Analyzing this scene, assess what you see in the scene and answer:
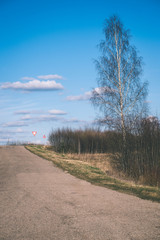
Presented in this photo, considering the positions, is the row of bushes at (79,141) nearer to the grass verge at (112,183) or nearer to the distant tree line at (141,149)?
the distant tree line at (141,149)

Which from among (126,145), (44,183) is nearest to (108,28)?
(126,145)

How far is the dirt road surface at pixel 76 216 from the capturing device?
418cm

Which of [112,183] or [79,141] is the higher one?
[79,141]

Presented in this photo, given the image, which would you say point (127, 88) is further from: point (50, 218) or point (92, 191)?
point (50, 218)

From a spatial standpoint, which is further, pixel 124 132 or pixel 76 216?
pixel 124 132

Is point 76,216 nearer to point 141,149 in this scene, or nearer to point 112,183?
point 112,183

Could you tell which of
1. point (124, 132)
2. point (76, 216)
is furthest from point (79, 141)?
point (76, 216)

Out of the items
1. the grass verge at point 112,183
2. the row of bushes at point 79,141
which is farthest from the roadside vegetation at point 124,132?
the row of bushes at point 79,141

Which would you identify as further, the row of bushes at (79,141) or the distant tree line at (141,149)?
the row of bushes at (79,141)

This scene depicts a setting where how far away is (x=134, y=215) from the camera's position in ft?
17.4

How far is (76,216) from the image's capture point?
5223 mm

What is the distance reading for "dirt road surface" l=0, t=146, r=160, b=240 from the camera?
4.18 meters

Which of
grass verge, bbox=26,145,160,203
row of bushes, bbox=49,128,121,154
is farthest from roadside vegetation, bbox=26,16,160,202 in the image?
row of bushes, bbox=49,128,121,154

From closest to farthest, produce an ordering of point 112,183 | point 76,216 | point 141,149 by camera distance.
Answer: point 76,216 → point 112,183 → point 141,149
